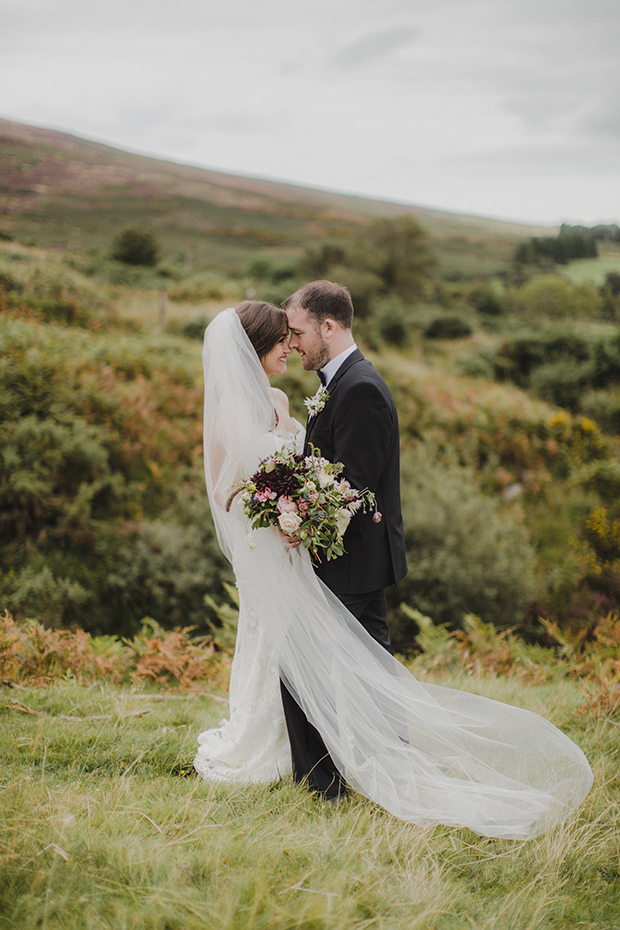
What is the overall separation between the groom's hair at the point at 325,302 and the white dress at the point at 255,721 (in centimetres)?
75

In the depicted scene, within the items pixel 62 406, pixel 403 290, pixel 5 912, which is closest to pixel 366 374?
pixel 5 912

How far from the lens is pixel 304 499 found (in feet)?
9.43

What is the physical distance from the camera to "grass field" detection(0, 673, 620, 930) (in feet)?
6.77

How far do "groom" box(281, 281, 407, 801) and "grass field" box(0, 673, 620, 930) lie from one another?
0.29 metres

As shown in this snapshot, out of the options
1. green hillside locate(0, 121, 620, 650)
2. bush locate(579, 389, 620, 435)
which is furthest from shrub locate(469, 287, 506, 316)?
bush locate(579, 389, 620, 435)

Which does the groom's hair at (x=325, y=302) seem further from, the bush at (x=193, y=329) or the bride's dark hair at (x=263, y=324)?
the bush at (x=193, y=329)

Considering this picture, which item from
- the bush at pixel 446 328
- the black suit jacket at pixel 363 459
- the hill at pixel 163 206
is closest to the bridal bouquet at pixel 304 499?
the black suit jacket at pixel 363 459

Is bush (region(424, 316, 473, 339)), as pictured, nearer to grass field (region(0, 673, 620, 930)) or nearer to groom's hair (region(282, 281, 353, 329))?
groom's hair (region(282, 281, 353, 329))

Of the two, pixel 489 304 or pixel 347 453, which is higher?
pixel 489 304

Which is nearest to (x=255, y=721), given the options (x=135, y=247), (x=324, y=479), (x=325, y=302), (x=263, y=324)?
(x=324, y=479)

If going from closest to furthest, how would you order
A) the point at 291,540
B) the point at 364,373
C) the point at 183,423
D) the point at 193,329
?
the point at 291,540 → the point at 364,373 → the point at 183,423 → the point at 193,329

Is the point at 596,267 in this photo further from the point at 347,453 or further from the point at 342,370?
the point at 347,453

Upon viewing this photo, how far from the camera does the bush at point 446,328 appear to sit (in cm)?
2567

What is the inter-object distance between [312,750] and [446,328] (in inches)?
968
